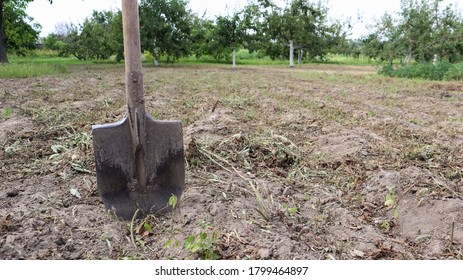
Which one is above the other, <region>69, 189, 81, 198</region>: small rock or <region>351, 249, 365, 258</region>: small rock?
<region>69, 189, 81, 198</region>: small rock

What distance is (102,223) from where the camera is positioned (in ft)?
8.26

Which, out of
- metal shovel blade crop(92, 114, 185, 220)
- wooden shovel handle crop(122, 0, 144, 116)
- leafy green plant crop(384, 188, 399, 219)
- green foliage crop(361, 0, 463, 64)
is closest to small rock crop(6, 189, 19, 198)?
metal shovel blade crop(92, 114, 185, 220)

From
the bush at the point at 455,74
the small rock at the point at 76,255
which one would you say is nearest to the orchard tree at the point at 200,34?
the bush at the point at 455,74

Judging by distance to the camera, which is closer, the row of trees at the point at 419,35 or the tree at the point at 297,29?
the row of trees at the point at 419,35

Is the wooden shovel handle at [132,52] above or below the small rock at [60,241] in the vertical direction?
above

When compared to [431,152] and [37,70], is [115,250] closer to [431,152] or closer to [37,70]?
[431,152]

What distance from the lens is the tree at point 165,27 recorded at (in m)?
22.1

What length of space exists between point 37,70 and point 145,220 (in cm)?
1202

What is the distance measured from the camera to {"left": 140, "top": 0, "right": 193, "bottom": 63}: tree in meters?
22.1

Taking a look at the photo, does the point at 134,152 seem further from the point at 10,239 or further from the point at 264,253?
the point at 264,253

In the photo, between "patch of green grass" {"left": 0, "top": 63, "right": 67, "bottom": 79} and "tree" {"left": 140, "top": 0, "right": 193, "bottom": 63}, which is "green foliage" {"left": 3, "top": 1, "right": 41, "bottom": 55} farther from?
"patch of green grass" {"left": 0, "top": 63, "right": 67, "bottom": 79}

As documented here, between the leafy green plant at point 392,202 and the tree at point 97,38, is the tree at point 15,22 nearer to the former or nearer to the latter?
the tree at point 97,38
